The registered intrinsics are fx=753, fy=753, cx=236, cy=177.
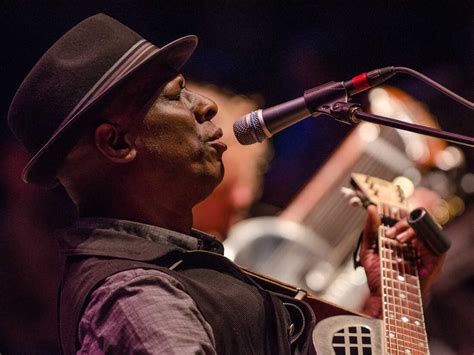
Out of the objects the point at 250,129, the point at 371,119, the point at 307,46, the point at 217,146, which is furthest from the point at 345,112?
the point at 307,46

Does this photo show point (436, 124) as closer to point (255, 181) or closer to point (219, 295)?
point (255, 181)

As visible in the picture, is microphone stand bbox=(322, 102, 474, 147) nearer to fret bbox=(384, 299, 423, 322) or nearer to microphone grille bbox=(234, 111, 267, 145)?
microphone grille bbox=(234, 111, 267, 145)

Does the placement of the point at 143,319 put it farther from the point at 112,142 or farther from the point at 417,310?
the point at 417,310

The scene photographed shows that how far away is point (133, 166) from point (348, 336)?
79 cm

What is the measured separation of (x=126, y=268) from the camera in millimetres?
1707

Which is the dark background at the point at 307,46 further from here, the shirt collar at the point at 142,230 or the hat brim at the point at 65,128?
the shirt collar at the point at 142,230

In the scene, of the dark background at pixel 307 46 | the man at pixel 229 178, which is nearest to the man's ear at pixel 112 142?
the man at pixel 229 178

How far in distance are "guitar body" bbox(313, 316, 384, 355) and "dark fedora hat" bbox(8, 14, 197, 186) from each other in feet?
2.87

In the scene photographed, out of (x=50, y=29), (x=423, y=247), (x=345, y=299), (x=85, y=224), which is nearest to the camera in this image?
(x=85, y=224)

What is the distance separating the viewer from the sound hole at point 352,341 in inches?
83.4

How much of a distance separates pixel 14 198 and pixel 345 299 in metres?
1.92

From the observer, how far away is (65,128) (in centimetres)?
190

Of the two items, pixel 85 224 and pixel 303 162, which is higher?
pixel 85 224

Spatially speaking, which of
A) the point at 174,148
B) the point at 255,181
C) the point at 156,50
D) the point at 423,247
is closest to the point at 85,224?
the point at 174,148
